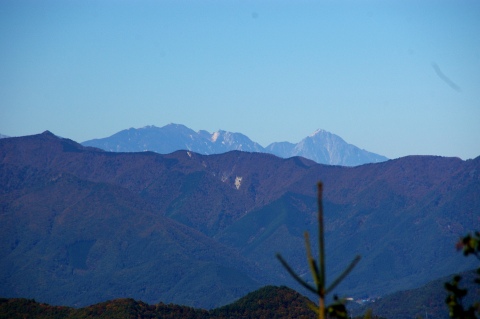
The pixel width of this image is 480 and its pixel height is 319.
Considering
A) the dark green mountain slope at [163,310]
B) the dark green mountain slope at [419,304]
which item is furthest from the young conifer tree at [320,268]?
the dark green mountain slope at [419,304]

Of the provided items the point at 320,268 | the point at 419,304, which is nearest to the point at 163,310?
the point at 419,304

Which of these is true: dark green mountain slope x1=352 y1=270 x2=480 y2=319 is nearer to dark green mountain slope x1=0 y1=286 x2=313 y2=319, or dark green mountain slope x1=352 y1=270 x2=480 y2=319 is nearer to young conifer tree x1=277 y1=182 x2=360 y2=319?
dark green mountain slope x1=0 y1=286 x2=313 y2=319

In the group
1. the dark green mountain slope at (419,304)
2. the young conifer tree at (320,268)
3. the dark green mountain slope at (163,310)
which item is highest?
the dark green mountain slope at (419,304)

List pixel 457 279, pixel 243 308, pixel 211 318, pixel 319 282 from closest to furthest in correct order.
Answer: pixel 319 282 < pixel 457 279 < pixel 211 318 < pixel 243 308

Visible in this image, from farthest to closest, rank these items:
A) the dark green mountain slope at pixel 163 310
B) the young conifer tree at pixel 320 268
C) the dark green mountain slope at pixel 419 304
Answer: the dark green mountain slope at pixel 419 304 < the dark green mountain slope at pixel 163 310 < the young conifer tree at pixel 320 268

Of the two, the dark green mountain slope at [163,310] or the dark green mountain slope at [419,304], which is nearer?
the dark green mountain slope at [163,310]

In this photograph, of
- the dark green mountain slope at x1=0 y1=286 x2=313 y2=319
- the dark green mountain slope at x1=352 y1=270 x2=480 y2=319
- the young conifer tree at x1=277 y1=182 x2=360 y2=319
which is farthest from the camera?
the dark green mountain slope at x1=352 y1=270 x2=480 y2=319

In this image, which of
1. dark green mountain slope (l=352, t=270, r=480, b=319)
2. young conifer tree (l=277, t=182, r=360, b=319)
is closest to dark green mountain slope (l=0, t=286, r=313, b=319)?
dark green mountain slope (l=352, t=270, r=480, b=319)

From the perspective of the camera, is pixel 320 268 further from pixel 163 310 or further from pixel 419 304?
pixel 419 304

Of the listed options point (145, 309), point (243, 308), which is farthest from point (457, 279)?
point (243, 308)

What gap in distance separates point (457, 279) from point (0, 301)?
77460 millimetres

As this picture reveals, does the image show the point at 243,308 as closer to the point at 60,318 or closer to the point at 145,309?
the point at 145,309

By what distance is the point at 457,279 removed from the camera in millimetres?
18375

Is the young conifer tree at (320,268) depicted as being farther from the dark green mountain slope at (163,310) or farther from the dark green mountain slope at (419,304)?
the dark green mountain slope at (419,304)
